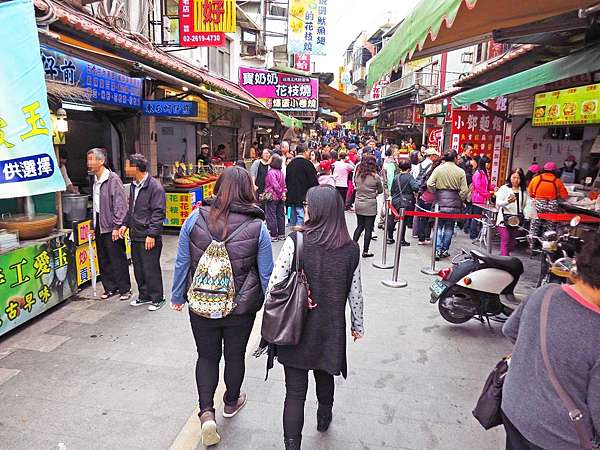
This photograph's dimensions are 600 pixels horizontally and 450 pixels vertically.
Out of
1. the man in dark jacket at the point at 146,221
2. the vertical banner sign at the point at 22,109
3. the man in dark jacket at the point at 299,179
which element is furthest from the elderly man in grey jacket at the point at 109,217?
the man in dark jacket at the point at 299,179

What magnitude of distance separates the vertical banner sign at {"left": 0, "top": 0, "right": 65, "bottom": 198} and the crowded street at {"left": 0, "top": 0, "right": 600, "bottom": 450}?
0.02 meters

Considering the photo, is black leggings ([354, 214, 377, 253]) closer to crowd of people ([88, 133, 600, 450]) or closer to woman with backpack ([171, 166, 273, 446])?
crowd of people ([88, 133, 600, 450])

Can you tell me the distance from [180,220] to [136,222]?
437 centimetres

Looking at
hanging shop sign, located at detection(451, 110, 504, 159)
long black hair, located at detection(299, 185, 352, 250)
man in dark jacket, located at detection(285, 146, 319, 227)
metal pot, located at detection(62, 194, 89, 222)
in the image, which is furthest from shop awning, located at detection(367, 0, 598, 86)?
hanging shop sign, located at detection(451, 110, 504, 159)

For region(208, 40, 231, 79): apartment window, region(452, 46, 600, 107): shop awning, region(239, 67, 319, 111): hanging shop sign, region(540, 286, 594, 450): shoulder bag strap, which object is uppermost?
region(208, 40, 231, 79): apartment window

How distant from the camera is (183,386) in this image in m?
3.81

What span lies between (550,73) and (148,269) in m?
5.80

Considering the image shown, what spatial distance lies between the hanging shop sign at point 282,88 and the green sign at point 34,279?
13.1m

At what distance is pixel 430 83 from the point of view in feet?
83.9

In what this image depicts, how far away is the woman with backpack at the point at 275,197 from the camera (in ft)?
29.4

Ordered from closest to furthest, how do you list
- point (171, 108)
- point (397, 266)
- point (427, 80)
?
point (397, 266) < point (171, 108) < point (427, 80)

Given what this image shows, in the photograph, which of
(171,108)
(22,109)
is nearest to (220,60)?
(171,108)

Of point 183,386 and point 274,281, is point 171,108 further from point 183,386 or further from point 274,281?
point 274,281

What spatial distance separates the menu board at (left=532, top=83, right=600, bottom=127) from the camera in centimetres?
587
